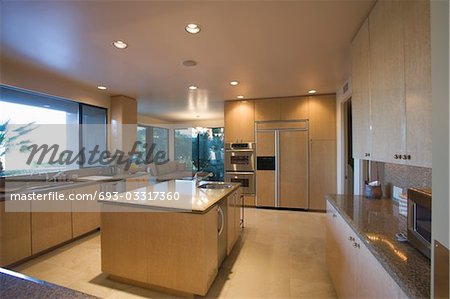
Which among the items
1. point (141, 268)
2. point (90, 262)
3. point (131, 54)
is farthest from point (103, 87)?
point (141, 268)

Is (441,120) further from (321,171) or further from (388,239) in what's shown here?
(321,171)

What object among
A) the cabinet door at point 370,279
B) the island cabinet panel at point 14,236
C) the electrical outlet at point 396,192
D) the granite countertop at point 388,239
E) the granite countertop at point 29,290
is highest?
the electrical outlet at point 396,192

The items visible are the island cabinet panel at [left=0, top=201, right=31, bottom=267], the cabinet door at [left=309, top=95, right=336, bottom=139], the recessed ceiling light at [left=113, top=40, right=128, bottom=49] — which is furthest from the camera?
the cabinet door at [left=309, top=95, right=336, bottom=139]

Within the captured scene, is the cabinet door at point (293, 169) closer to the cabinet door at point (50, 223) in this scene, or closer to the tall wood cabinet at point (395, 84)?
the tall wood cabinet at point (395, 84)

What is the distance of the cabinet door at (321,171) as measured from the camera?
448cm

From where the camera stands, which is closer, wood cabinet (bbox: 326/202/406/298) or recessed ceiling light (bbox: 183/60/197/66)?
wood cabinet (bbox: 326/202/406/298)

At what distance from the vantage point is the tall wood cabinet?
1.02 m

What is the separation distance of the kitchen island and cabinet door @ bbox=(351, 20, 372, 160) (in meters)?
1.38

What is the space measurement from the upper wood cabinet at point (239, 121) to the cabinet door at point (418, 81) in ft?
12.4

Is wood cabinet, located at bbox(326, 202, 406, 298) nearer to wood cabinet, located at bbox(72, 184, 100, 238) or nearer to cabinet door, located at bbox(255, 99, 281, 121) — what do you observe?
cabinet door, located at bbox(255, 99, 281, 121)

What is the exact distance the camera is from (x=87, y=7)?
1704mm

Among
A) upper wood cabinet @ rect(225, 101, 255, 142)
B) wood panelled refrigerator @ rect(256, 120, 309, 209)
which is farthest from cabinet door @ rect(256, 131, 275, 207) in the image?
upper wood cabinet @ rect(225, 101, 255, 142)

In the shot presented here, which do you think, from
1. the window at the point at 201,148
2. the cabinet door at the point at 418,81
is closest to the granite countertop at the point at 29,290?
the cabinet door at the point at 418,81

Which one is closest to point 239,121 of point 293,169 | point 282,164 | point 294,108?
point 294,108
